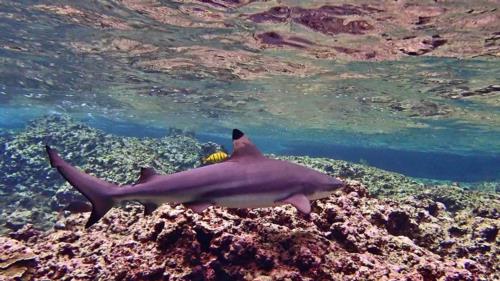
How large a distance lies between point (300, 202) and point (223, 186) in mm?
943

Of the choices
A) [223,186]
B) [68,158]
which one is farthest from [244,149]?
[68,158]

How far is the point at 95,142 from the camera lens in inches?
803

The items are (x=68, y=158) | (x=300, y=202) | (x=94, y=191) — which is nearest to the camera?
(x=300, y=202)

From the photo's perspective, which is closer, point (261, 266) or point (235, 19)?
point (261, 266)

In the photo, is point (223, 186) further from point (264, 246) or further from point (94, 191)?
point (94, 191)

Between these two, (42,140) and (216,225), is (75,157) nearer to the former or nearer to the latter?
(42,140)

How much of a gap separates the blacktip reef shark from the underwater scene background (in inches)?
27.4

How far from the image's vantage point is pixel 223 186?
456cm

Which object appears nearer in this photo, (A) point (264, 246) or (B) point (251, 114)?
(A) point (264, 246)

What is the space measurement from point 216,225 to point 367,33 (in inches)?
503

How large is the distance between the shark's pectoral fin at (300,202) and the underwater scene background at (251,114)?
0.72 metres

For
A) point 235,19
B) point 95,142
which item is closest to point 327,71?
point 235,19

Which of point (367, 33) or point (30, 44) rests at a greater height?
point (367, 33)

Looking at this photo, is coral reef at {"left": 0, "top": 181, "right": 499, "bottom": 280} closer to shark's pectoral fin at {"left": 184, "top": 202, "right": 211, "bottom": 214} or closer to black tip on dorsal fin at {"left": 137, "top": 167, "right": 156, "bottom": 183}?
shark's pectoral fin at {"left": 184, "top": 202, "right": 211, "bottom": 214}
